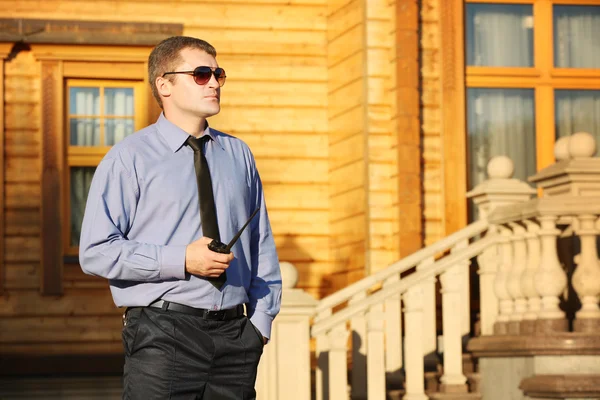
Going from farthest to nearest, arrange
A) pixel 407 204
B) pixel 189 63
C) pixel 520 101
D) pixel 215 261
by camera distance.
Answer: pixel 520 101 → pixel 407 204 → pixel 189 63 → pixel 215 261

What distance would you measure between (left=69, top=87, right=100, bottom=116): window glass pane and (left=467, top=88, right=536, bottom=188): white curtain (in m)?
3.12

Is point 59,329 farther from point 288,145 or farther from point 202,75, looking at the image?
point 202,75

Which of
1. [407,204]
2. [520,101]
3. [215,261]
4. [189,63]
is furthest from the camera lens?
[520,101]

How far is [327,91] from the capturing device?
10.2 m

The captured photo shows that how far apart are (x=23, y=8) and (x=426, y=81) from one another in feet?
11.1

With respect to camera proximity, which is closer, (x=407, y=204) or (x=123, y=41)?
(x=407, y=204)

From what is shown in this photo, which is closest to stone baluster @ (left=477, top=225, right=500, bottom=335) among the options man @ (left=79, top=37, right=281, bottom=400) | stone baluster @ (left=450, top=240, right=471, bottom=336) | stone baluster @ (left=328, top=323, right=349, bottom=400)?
stone baluster @ (left=450, top=240, right=471, bottom=336)

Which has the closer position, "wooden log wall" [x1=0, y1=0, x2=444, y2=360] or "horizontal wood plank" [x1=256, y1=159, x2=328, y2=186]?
"wooden log wall" [x1=0, y1=0, x2=444, y2=360]

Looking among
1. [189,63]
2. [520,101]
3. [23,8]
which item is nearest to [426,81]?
[520,101]

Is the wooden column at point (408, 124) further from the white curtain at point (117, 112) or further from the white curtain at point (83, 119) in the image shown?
the white curtain at point (83, 119)

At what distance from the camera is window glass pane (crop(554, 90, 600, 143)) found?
32.7 ft

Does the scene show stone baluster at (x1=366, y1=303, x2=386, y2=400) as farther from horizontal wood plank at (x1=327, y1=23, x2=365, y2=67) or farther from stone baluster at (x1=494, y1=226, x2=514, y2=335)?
horizontal wood plank at (x1=327, y1=23, x2=365, y2=67)

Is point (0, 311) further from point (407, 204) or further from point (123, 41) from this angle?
point (407, 204)

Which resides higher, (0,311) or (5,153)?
(5,153)
